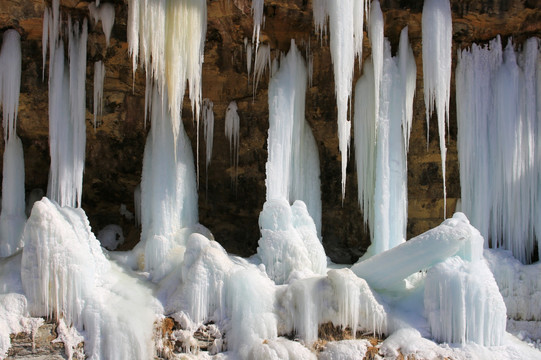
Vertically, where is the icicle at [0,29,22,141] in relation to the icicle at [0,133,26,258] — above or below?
above

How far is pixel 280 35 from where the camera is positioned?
10.4 m

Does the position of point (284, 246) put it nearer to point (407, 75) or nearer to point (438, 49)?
point (407, 75)

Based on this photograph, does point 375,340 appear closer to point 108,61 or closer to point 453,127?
point 453,127

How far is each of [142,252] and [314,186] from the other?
2992 mm

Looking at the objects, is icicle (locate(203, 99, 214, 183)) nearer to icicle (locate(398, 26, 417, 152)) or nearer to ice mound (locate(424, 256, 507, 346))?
icicle (locate(398, 26, 417, 152))

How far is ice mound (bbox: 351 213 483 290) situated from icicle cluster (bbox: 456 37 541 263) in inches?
68.8

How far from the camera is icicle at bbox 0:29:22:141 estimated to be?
982 centimetres

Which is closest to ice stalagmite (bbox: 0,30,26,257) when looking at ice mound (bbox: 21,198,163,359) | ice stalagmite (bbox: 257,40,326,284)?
ice mound (bbox: 21,198,163,359)

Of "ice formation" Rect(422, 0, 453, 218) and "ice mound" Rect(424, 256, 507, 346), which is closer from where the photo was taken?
"ice mound" Rect(424, 256, 507, 346)

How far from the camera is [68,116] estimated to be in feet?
32.7

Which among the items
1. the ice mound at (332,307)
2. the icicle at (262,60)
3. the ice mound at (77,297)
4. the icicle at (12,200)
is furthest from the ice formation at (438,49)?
the icicle at (12,200)

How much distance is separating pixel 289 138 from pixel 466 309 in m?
3.72

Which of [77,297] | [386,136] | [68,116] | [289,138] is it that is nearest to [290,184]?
[289,138]

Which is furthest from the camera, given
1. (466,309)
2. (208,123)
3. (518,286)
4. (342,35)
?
(208,123)
